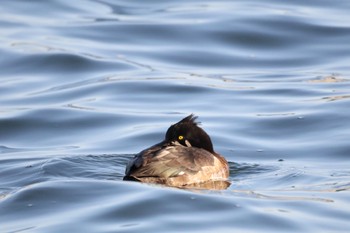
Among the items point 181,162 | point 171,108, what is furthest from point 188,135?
point 171,108

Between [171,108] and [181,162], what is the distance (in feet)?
16.4

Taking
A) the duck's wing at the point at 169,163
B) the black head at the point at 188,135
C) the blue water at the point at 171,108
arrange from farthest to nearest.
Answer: the black head at the point at 188,135, the duck's wing at the point at 169,163, the blue water at the point at 171,108

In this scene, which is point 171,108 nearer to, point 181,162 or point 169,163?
point 181,162

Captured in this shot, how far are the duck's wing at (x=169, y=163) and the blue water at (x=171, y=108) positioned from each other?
0.33 meters

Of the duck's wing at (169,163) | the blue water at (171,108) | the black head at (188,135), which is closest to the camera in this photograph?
the blue water at (171,108)

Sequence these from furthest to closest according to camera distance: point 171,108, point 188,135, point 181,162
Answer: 1. point 171,108
2. point 188,135
3. point 181,162

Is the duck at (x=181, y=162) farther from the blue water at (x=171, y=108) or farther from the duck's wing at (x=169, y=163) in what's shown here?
the blue water at (x=171, y=108)

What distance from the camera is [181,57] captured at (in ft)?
73.2

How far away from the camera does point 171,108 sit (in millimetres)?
18406

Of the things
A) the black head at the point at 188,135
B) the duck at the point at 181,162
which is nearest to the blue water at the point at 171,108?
the duck at the point at 181,162

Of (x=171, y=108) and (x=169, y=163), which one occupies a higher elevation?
(x=169, y=163)

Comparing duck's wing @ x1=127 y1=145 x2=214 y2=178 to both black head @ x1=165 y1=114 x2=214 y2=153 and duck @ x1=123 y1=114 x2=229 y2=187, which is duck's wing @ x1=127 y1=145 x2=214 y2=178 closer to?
duck @ x1=123 y1=114 x2=229 y2=187

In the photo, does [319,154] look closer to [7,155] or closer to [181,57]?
[7,155]

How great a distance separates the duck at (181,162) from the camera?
13.2 meters
